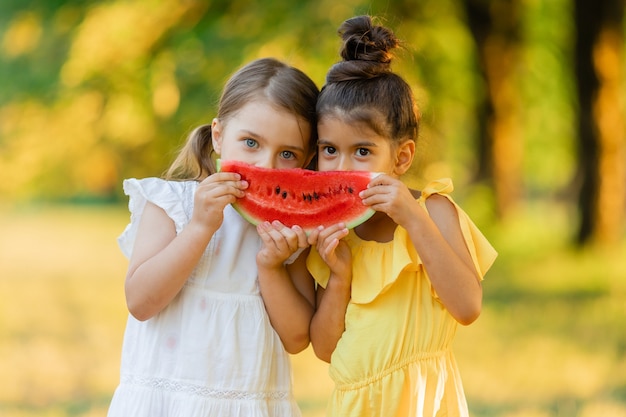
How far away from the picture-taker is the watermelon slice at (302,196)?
306 cm

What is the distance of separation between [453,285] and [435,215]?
0.26m

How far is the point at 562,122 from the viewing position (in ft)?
76.6

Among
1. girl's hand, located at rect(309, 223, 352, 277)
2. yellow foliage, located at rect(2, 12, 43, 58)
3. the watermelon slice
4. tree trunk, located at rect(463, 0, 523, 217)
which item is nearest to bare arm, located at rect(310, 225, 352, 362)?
girl's hand, located at rect(309, 223, 352, 277)

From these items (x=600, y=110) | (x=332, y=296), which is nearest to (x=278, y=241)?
(x=332, y=296)

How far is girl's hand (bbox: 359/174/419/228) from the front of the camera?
288 cm

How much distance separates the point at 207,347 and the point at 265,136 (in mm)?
753

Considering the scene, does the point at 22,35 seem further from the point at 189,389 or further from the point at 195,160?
the point at 189,389

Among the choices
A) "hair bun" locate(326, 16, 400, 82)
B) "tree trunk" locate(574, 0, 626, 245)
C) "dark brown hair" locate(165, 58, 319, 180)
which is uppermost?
"tree trunk" locate(574, 0, 626, 245)

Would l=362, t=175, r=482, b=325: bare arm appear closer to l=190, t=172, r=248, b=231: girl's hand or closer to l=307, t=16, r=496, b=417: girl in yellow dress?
l=307, t=16, r=496, b=417: girl in yellow dress

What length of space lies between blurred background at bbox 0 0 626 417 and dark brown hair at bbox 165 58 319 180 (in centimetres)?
45

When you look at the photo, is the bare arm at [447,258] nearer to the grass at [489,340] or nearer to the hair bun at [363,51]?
the hair bun at [363,51]

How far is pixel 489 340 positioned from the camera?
302 inches

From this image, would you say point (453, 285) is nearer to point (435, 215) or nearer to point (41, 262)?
point (435, 215)

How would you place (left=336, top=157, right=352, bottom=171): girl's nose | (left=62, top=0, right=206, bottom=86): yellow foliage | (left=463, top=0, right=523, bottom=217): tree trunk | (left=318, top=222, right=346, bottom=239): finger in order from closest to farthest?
(left=318, top=222, right=346, bottom=239): finger < (left=336, top=157, right=352, bottom=171): girl's nose < (left=62, top=0, right=206, bottom=86): yellow foliage < (left=463, top=0, right=523, bottom=217): tree trunk
